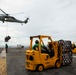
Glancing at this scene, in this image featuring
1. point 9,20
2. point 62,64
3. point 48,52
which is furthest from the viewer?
point 9,20

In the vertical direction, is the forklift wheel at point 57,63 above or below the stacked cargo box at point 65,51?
below

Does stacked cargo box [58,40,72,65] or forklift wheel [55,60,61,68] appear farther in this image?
stacked cargo box [58,40,72,65]

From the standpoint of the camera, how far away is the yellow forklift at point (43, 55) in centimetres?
1332

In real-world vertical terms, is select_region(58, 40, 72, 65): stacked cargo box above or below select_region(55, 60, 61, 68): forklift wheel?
above

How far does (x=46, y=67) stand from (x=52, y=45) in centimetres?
163

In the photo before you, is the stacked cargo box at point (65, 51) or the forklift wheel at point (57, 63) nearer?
the forklift wheel at point (57, 63)

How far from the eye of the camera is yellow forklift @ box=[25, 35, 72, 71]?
1332 cm

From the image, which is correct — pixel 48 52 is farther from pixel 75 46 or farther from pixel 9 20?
pixel 9 20

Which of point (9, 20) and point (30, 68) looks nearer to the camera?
point (30, 68)

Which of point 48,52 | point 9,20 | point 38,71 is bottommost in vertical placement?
point 38,71

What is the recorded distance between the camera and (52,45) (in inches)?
575

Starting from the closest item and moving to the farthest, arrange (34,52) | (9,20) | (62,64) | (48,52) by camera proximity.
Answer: (34,52)
(48,52)
(62,64)
(9,20)

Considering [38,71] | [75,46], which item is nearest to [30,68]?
[38,71]

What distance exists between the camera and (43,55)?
44.7 ft
